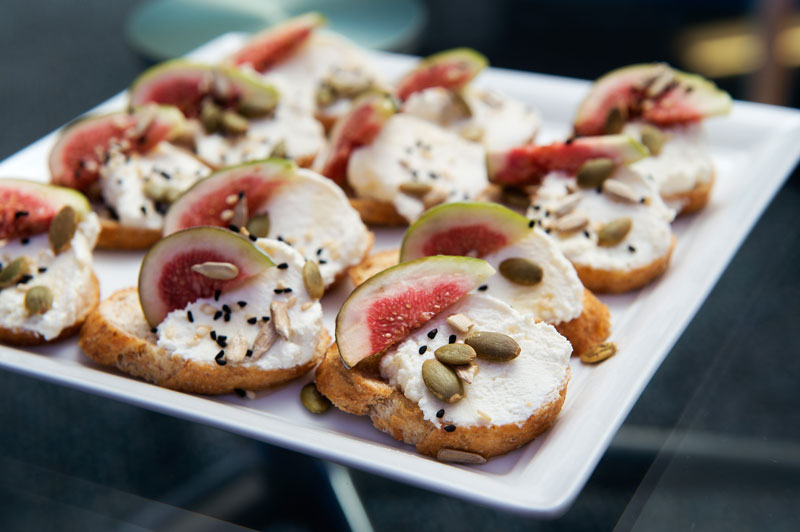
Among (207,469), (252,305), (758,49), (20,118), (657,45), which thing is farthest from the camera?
(657,45)

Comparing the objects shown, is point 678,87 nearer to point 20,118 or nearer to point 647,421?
point 647,421

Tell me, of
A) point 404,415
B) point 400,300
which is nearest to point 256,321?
point 400,300

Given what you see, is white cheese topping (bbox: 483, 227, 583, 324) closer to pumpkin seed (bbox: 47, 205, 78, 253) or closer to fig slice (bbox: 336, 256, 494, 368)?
fig slice (bbox: 336, 256, 494, 368)

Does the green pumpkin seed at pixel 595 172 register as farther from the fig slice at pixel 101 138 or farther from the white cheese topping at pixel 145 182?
the fig slice at pixel 101 138

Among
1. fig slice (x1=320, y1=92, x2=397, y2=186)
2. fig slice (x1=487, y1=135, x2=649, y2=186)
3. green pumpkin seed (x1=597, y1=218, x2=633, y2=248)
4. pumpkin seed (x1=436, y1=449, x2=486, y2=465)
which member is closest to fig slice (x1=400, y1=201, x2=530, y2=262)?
green pumpkin seed (x1=597, y1=218, x2=633, y2=248)

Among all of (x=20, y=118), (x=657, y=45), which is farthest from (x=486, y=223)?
(x=657, y=45)

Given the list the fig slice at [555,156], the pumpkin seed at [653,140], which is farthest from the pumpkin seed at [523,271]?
the pumpkin seed at [653,140]
